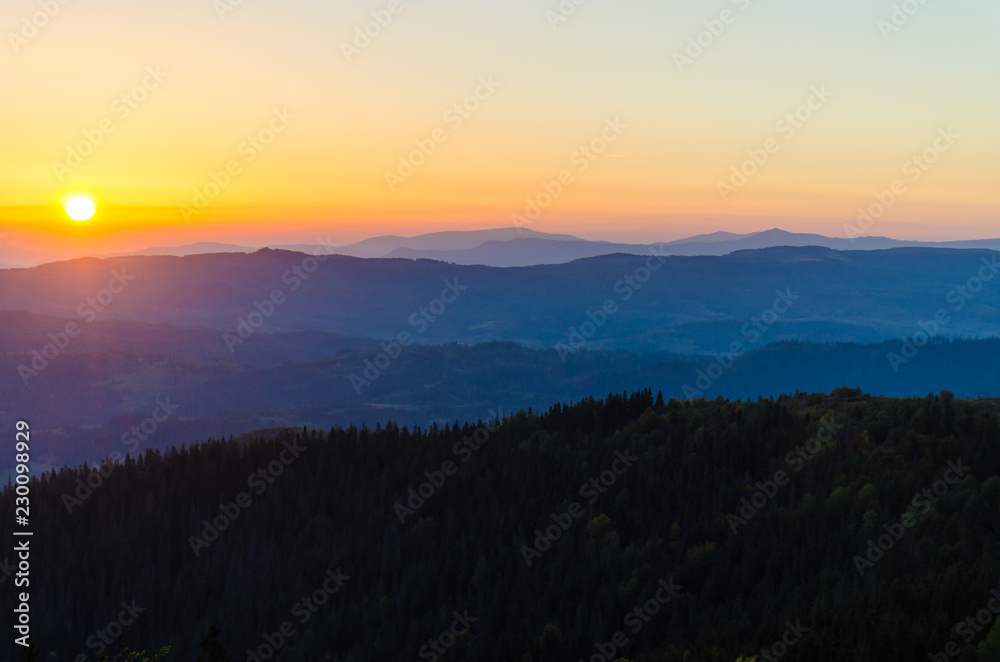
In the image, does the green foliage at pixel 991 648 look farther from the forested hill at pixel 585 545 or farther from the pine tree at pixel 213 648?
the pine tree at pixel 213 648

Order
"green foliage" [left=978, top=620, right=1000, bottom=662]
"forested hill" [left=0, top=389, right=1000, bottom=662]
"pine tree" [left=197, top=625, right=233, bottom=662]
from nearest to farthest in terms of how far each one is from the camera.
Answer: "pine tree" [left=197, top=625, right=233, bottom=662]
"green foliage" [left=978, top=620, right=1000, bottom=662]
"forested hill" [left=0, top=389, right=1000, bottom=662]

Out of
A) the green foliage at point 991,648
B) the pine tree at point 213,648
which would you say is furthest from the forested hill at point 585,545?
the pine tree at point 213,648

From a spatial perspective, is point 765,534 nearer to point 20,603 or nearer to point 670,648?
point 670,648

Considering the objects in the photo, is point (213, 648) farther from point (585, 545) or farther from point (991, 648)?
point (585, 545)

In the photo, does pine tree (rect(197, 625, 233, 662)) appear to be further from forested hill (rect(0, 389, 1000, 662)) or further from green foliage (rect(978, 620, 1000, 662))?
green foliage (rect(978, 620, 1000, 662))

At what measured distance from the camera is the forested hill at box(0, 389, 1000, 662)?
10444cm

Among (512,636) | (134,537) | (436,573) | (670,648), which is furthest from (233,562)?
(670,648)

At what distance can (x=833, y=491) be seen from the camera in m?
129

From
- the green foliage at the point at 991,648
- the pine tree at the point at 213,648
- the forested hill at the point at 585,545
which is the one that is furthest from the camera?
the forested hill at the point at 585,545

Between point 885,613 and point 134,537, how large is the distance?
5680 inches

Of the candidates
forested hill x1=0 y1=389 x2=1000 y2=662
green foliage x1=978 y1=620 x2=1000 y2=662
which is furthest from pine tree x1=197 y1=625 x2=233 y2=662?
green foliage x1=978 y1=620 x2=1000 y2=662

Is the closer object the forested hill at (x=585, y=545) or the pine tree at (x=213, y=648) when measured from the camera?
the pine tree at (x=213, y=648)

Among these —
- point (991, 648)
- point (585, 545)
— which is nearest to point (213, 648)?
point (991, 648)

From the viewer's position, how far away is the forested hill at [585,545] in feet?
343
